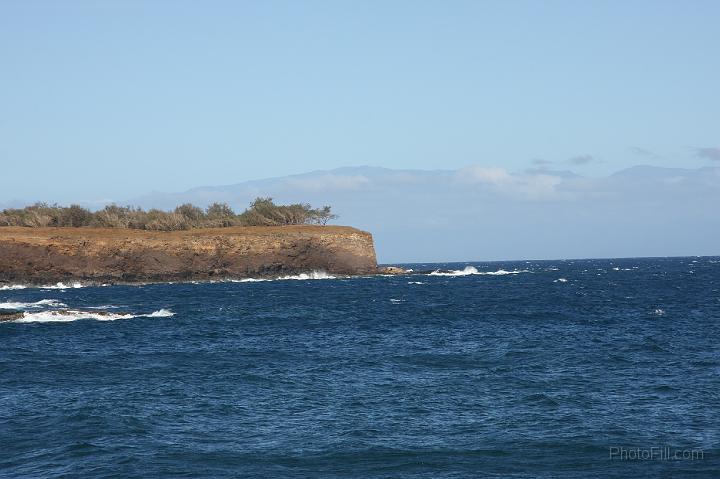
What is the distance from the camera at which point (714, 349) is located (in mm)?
36719

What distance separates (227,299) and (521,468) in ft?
191

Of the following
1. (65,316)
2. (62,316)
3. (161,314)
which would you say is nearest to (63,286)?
(161,314)

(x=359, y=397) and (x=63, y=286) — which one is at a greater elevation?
(x=63, y=286)

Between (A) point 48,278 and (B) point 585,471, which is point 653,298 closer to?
(B) point 585,471

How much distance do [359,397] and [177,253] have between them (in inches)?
3575

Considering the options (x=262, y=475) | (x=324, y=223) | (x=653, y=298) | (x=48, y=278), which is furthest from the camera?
(x=324, y=223)

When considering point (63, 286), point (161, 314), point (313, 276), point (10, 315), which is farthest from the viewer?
point (313, 276)

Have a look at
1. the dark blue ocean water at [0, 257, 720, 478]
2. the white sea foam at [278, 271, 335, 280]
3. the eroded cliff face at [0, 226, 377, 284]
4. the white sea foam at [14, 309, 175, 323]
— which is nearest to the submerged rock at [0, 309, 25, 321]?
the white sea foam at [14, 309, 175, 323]

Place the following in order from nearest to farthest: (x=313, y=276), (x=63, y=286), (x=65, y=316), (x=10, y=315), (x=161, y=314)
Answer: (x=10, y=315), (x=65, y=316), (x=161, y=314), (x=63, y=286), (x=313, y=276)

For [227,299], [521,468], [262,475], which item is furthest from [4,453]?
[227,299]

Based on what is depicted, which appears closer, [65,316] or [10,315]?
[10,315]

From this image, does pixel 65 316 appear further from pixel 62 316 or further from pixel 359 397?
pixel 359 397

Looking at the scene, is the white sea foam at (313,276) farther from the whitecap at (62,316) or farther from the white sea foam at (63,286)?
the whitecap at (62,316)

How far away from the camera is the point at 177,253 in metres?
114
